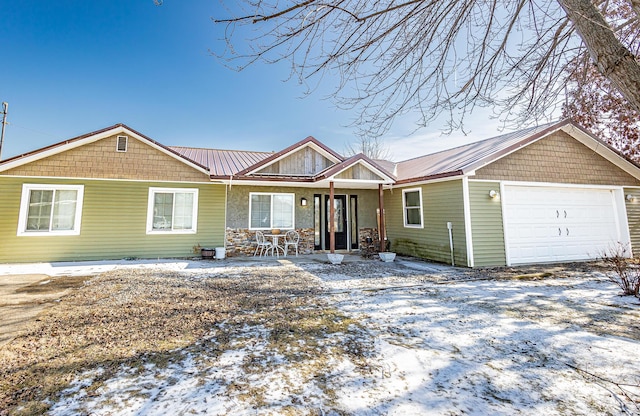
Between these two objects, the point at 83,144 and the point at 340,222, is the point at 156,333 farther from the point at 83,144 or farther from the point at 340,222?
the point at 340,222

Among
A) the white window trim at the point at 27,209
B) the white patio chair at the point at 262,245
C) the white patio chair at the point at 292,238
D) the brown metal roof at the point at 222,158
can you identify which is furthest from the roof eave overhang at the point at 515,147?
the white window trim at the point at 27,209

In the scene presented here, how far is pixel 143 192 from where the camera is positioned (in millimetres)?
8758

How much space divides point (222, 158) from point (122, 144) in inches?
142

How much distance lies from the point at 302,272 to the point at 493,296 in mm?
4050

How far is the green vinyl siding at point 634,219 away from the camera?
9.63 meters

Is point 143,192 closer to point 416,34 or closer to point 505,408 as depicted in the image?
point 416,34

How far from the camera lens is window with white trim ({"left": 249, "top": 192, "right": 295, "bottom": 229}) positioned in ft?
33.0

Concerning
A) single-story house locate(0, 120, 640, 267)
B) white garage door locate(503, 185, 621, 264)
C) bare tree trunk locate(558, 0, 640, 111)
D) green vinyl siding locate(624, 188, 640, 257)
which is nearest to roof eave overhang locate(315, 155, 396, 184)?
single-story house locate(0, 120, 640, 267)

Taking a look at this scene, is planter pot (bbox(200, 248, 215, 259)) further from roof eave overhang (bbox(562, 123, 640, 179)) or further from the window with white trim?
roof eave overhang (bbox(562, 123, 640, 179))

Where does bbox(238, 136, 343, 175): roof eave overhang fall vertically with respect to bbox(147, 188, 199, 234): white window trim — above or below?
above

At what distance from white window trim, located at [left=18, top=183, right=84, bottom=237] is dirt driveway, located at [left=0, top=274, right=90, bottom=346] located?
230 cm

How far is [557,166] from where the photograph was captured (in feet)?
29.0

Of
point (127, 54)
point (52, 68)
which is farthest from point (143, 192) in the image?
point (52, 68)

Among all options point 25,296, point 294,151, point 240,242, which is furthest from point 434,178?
point 25,296
